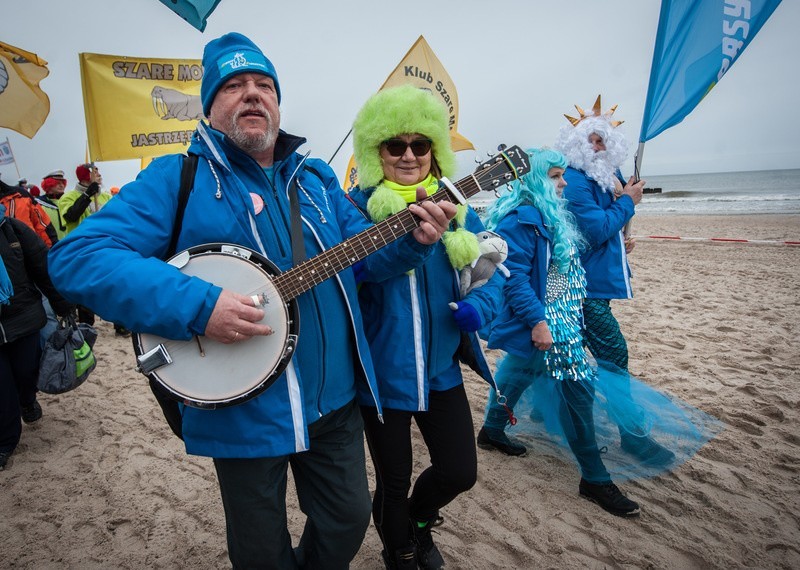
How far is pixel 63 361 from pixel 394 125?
3.41 metres

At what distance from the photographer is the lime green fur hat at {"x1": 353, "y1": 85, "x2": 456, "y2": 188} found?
2312 mm

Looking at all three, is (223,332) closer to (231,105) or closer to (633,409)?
(231,105)

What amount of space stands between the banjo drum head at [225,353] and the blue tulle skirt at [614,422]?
69.0 inches

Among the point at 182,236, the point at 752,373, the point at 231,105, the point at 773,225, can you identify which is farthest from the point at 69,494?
the point at 773,225

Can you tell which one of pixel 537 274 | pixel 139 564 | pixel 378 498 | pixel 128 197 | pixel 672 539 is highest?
pixel 128 197

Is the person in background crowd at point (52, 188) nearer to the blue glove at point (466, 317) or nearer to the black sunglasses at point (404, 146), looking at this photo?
the black sunglasses at point (404, 146)

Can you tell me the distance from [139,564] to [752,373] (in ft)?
18.0

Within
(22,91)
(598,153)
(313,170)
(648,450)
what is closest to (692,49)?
(598,153)

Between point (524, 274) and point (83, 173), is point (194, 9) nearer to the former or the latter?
point (524, 274)

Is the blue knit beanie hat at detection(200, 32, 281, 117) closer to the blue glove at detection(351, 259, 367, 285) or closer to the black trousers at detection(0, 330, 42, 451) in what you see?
the blue glove at detection(351, 259, 367, 285)

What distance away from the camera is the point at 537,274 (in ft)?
9.87

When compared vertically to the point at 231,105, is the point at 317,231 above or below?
below

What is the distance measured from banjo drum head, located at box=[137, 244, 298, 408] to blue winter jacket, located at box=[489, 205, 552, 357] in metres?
1.68

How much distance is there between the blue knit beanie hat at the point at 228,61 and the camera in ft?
5.96
